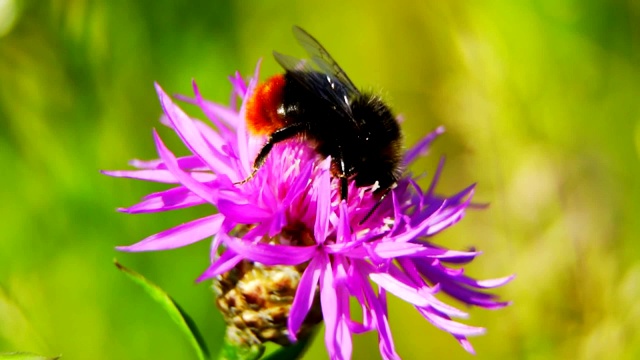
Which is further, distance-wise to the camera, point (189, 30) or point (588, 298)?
point (189, 30)

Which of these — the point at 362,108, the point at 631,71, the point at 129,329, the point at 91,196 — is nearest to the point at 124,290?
the point at 129,329

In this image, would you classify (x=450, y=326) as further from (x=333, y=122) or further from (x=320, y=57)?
(x=320, y=57)

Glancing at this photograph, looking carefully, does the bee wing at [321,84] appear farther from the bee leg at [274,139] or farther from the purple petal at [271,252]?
the purple petal at [271,252]

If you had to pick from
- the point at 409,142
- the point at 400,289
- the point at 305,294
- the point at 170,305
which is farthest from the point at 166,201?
the point at 409,142

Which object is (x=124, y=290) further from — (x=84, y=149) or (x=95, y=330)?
(x=84, y=149)

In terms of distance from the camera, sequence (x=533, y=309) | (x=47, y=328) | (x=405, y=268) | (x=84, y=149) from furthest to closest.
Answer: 1. (x=533, y=309)
2. (x=84, y=149)
3. (x=47, y=328)
4. (x=405, y=268)

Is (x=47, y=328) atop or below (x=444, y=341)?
atop
